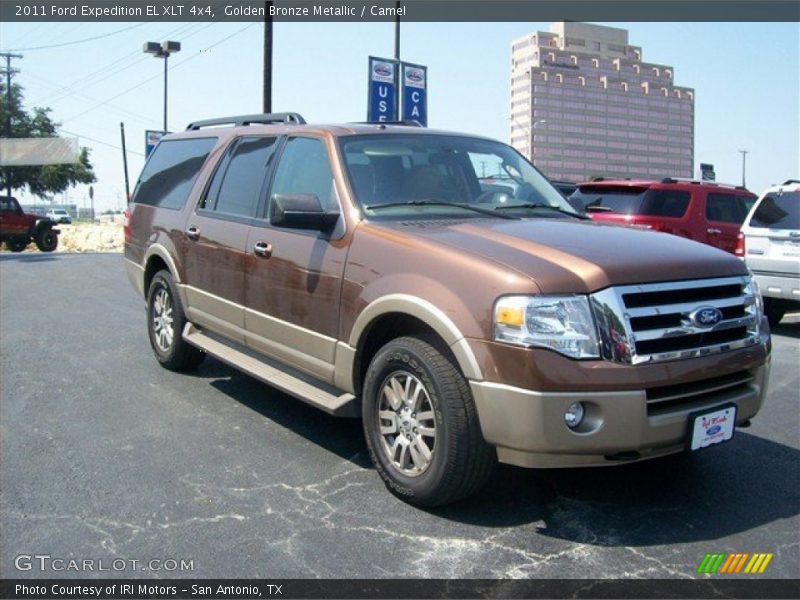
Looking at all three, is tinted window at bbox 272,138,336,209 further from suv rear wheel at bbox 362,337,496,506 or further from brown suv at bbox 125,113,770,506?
suv rear wheel at bbox 362,337,496,506

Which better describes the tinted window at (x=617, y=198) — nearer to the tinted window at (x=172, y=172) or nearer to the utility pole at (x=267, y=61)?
the tinted window at (x=172, y=172)

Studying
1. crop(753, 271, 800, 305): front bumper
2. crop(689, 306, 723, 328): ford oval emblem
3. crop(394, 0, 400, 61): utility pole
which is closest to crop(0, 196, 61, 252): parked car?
crop(394, 0, 400, 61): utility pole

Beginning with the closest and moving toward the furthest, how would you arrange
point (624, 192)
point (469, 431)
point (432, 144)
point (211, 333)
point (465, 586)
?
point (465, 586), point (469, 431), point (432, 144), point (211, 333), point (624, 192)

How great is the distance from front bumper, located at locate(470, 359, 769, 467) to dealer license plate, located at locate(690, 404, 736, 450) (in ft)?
0.25

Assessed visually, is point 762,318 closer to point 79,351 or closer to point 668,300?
point 668,300

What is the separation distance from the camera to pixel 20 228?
2733 centimetres

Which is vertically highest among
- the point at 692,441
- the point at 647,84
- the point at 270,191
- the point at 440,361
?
the point at 647,84

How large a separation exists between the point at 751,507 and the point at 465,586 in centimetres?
170

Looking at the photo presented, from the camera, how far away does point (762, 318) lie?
13.8 ft

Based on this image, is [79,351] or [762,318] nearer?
[762,318]

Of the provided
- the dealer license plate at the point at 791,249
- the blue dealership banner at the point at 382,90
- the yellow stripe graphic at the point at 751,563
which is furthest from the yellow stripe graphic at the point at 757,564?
the blue dealership banner at the point at 382,90

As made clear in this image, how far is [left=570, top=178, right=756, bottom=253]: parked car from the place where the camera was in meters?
11.3

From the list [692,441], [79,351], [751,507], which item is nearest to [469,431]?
[692,441]

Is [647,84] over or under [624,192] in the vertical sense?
over
